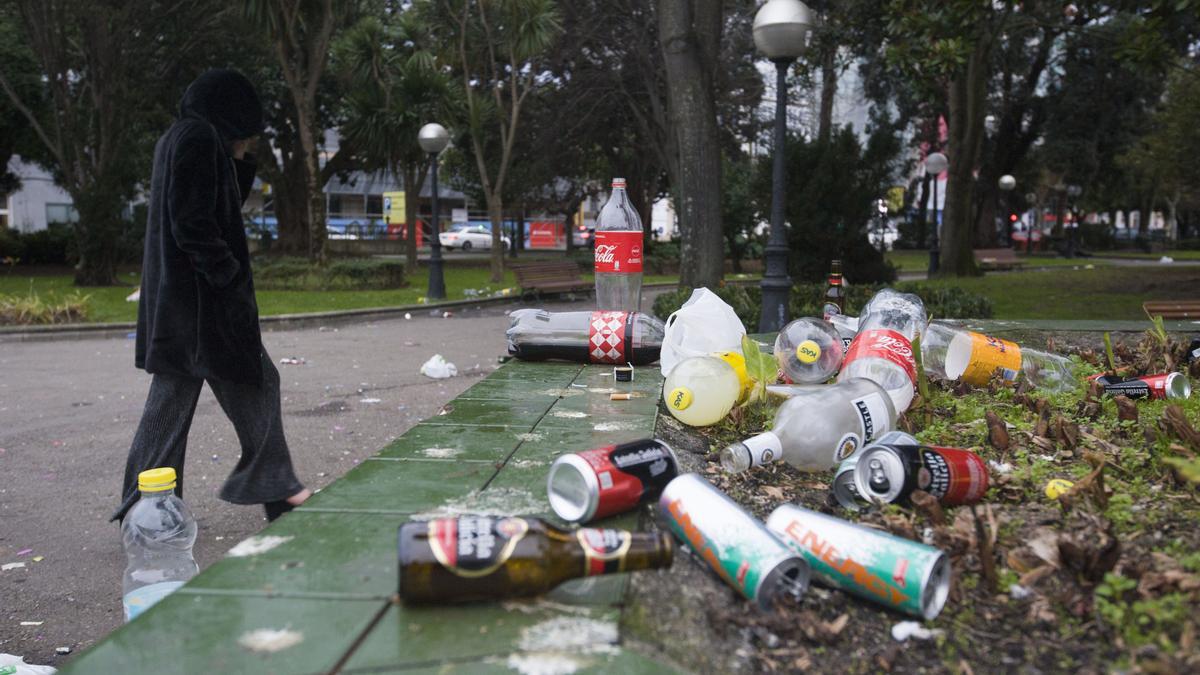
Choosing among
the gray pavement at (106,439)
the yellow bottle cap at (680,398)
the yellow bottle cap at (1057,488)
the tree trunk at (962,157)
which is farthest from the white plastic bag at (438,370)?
the tree trunk at (962,157)

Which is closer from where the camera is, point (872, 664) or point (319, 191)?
point (872, 664)

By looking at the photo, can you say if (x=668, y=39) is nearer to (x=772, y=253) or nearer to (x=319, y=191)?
(x=772, y=253)

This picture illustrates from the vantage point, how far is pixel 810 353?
3.77m

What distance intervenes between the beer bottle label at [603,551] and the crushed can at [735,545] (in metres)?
0.21

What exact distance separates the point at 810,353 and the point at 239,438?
2.37m

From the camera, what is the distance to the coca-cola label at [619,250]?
531cm

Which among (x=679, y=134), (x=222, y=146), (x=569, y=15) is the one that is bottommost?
(x=222, y=146)

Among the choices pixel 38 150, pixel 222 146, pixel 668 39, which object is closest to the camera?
pixel 222 146

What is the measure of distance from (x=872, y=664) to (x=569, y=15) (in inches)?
963

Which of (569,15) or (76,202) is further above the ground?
(569,15)

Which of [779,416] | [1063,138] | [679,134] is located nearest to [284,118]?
[679,134]

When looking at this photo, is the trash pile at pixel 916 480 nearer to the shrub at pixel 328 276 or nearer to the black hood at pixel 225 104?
the black hood at pixel 225 104

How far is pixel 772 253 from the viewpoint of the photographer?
9531mm

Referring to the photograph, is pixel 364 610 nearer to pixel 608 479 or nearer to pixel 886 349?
pixel 608 479
